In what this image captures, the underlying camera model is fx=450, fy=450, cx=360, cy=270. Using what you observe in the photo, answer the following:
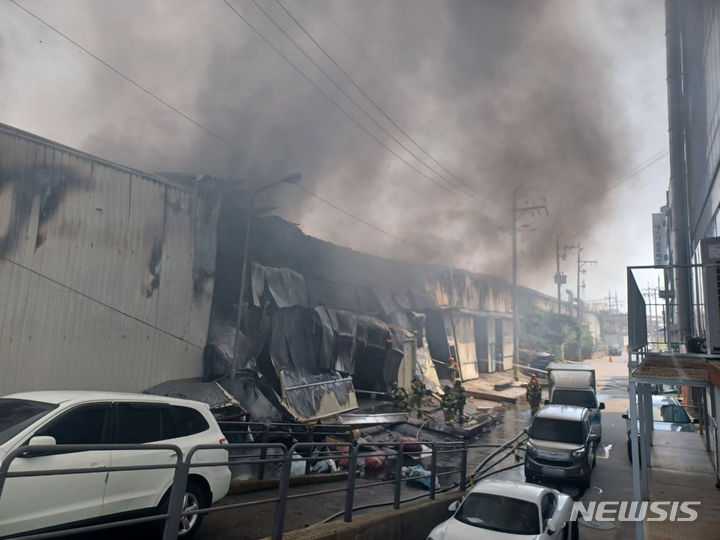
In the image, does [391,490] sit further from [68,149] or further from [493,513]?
[68,149]

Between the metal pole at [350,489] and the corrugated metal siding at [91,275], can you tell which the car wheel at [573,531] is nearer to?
the metal pole at [350,489]

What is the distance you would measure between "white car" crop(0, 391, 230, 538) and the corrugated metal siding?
5528 millimetres

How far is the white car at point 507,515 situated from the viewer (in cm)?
524

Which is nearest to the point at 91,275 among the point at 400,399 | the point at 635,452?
the point at 400,399

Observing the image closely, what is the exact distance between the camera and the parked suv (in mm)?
9070

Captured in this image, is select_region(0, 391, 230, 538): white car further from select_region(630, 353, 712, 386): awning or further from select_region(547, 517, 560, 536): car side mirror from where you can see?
select_region(630, 353, 712, 386): awning

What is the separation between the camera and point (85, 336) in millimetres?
9133

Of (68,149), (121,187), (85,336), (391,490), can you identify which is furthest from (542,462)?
(68,149)

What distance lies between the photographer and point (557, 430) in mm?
9898

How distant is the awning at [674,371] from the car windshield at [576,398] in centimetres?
838

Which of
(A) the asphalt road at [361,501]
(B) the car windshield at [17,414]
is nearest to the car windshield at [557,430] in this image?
(A) the asphalt road at [361,501]

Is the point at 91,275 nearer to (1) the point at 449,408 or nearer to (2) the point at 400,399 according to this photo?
(2) the point at 400,399

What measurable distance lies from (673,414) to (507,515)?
379 inches

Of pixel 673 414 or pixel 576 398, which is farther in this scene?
pixel 576 398
